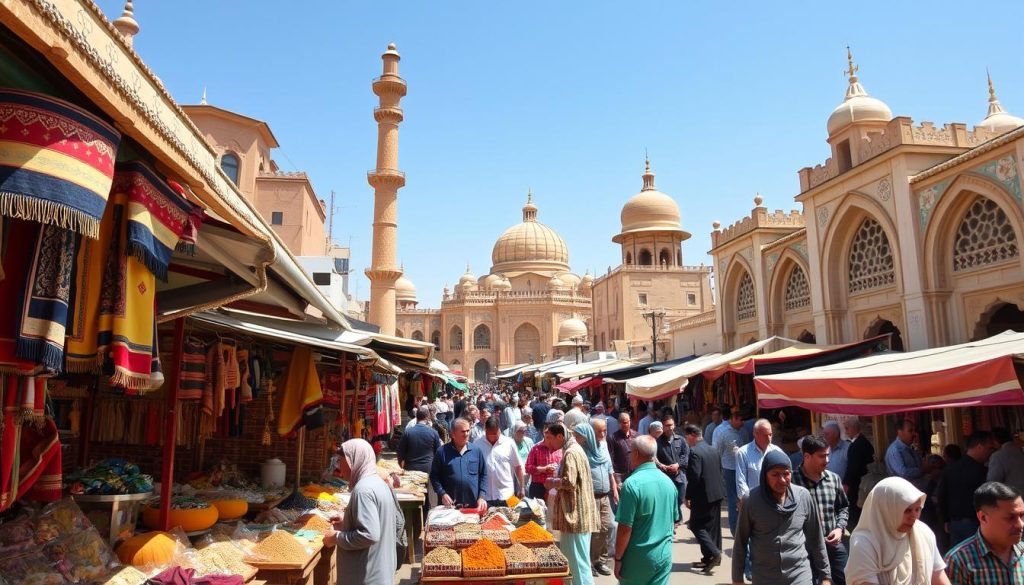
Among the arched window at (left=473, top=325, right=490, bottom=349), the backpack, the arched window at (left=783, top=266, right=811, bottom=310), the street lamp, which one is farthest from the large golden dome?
the backpack

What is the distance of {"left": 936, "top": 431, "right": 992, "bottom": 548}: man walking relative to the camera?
4.67 metres

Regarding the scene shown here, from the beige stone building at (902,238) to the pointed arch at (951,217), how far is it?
0.02m

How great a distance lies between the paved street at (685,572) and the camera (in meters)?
5.66

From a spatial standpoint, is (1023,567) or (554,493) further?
(554,493)

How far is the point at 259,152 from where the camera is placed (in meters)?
24.4

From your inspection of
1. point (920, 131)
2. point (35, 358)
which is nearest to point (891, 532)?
point (35, 358)

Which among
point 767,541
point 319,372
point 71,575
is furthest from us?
point 319,372

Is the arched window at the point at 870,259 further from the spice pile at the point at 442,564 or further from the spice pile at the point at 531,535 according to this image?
the spice pile at the point at 442,564

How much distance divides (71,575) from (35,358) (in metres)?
1.80

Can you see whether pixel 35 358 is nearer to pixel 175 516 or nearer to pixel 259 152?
pixel 175 516

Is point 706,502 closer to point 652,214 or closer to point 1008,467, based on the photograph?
point 1008,467

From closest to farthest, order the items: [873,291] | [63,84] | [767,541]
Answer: [63,84] < [767,541] < [873,291]

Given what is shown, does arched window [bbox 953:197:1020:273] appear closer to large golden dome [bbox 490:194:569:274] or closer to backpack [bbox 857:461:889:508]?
backpack [bbox 857:461:889:508]

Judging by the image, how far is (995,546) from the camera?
8.68ft
